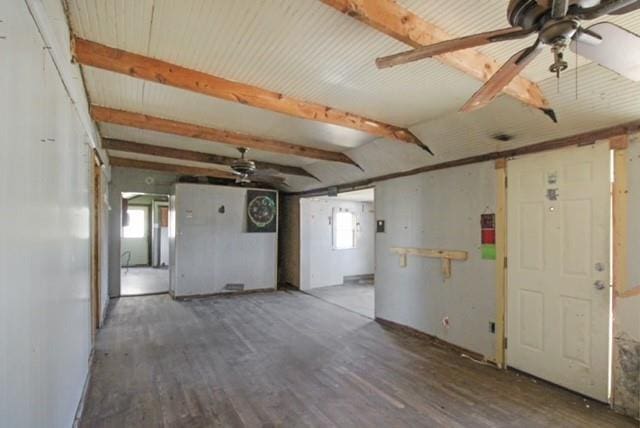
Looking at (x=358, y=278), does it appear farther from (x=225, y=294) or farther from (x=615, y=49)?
(x=615, y=49)

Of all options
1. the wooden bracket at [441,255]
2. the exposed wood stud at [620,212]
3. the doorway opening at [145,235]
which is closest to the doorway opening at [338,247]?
the wooden bracket at [441,255]

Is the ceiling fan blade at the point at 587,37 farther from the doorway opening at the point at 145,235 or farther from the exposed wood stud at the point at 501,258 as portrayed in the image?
the doorway opening at the point at 145,235

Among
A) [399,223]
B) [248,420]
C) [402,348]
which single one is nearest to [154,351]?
[248,420]

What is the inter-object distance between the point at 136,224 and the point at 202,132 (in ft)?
28.2

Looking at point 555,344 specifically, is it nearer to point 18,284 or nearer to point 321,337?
point 321,337

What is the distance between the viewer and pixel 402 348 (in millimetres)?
3852

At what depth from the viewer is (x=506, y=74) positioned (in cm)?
163

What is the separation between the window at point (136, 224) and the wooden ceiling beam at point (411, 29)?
11233 mm

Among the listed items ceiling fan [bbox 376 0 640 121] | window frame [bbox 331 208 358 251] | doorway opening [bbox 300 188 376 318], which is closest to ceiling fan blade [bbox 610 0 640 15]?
ceiling fan [bbox 376 0 640 121]

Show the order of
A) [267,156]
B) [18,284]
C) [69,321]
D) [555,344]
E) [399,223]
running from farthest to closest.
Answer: [267,156]
[399,223]
[555,344]
[69,321]
[18,284]

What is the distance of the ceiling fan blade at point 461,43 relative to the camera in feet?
4.50

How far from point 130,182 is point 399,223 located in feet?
16.8

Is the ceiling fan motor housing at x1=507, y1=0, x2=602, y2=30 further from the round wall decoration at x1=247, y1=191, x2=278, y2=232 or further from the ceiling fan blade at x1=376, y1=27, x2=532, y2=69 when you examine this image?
the round wall decoration at x1=247, y1=191, x2=278, y2=232

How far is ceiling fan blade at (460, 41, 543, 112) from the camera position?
144cm
